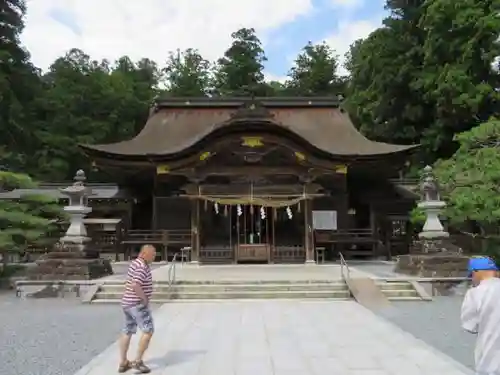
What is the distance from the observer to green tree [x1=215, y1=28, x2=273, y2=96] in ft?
147

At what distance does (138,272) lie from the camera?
5488 mm

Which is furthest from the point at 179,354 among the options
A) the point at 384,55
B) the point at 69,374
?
the point at 384,55

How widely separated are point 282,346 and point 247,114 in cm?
1217

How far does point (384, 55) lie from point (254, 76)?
1976cm

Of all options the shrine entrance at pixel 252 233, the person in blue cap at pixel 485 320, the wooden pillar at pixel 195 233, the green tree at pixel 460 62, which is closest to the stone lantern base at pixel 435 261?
the shrine entrance at pixel 252 233

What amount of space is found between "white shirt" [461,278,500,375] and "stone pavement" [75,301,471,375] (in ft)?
7.95

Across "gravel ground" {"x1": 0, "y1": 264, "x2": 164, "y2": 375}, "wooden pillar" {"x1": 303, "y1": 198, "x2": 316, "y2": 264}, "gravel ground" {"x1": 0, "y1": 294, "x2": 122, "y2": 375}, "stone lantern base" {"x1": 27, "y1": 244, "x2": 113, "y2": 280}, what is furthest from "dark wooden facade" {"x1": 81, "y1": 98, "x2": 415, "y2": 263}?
"gravel ground" {"x1": 0, "y1": 294, "x2": 122, "y2": 375}

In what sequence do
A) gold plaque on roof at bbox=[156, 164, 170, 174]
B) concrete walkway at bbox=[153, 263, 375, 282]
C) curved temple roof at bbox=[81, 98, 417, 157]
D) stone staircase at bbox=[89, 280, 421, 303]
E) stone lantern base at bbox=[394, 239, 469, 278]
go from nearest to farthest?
stone staircase at bbox=[89, 280, 421, 303] < stone lantern base at bbox=[394, 239, 469, 278] < concrete walkway at bbox=[153, 263, 375, 282] < gold plaque on roof at bbox=[156, 164, 170, 174] < curved temple roof at bbox=[81, 98, 417, 157]

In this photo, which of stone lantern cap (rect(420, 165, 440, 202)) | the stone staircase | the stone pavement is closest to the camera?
the stone pavement

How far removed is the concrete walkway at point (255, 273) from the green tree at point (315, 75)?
28119 mm

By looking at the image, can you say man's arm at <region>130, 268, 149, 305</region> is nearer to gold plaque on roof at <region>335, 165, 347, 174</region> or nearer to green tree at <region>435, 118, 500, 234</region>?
green tree at <region>435, 118, 500, 234</region>

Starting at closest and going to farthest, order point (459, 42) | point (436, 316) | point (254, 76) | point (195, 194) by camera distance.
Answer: point (436, 316)
point (195, 194)
point (459, 42)
point (254, 76)

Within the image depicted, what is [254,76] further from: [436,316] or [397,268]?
[436,316]

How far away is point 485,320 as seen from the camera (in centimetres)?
320
